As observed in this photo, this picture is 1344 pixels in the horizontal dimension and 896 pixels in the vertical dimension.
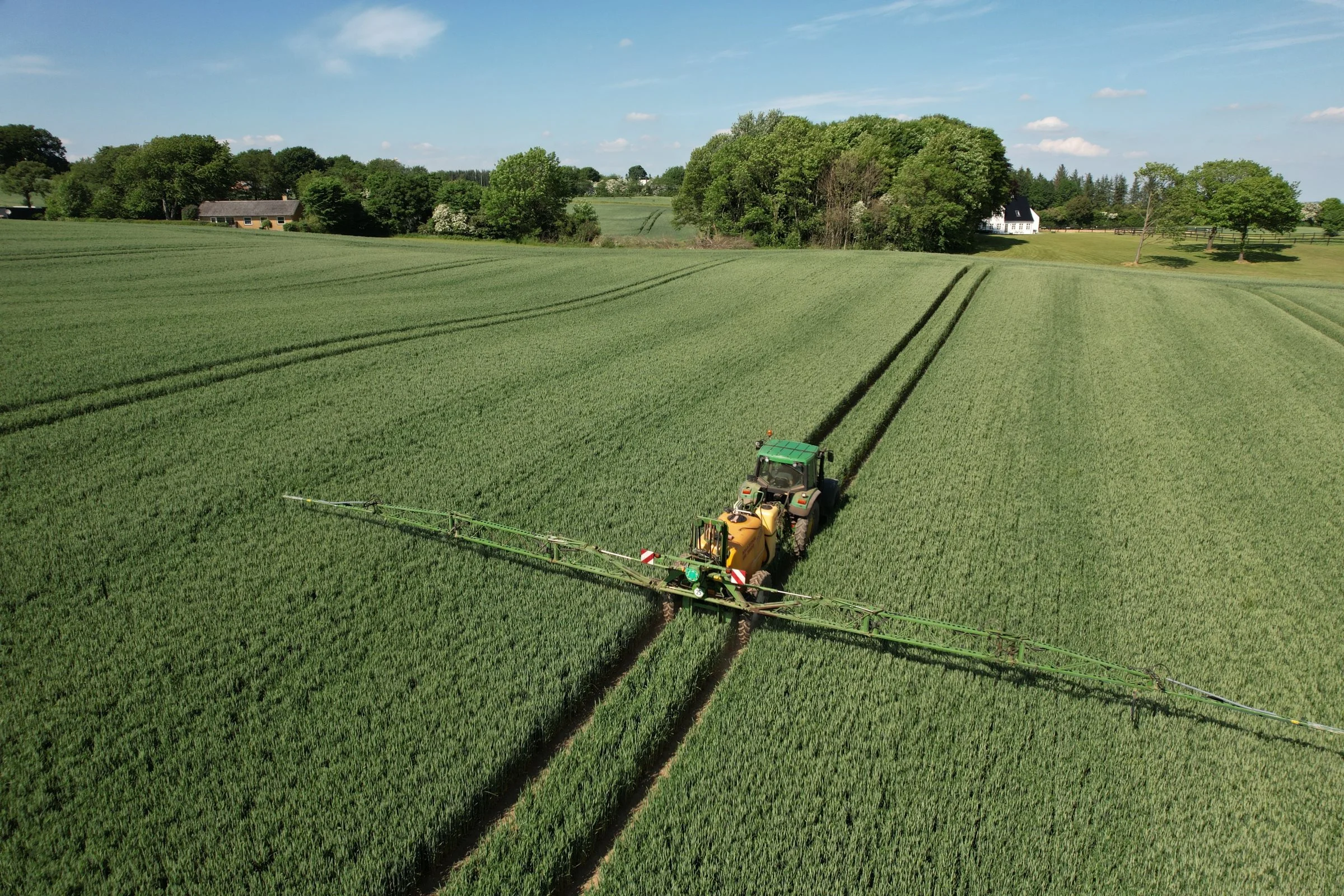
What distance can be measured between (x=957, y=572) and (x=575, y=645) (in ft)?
22.5

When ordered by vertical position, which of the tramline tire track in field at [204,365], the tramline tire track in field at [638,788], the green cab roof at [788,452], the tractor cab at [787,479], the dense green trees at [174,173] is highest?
the dense green trees at [174,173]

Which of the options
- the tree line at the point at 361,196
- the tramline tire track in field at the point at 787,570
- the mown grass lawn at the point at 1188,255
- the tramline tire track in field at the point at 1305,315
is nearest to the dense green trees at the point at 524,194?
the tree line at the point at 361,196

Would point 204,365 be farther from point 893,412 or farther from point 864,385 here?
point 893,412

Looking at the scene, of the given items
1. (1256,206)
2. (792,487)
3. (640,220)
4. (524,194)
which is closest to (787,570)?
(792,487)

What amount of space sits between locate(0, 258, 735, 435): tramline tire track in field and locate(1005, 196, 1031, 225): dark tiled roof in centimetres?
11172

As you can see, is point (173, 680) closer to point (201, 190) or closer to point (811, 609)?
point (811, 609)

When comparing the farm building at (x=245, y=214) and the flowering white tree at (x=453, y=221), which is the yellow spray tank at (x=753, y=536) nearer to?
the flowering white tree at (x=453, y=221)

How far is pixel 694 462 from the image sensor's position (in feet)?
54.5

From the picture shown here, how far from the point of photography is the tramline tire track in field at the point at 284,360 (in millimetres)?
17938

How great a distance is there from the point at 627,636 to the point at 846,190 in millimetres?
70538

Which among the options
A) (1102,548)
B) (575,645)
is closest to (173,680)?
(575,645)

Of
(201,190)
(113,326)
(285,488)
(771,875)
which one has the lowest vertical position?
(771,875)

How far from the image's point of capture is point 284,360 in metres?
23.7

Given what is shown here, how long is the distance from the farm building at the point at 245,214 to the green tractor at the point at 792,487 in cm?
9150
